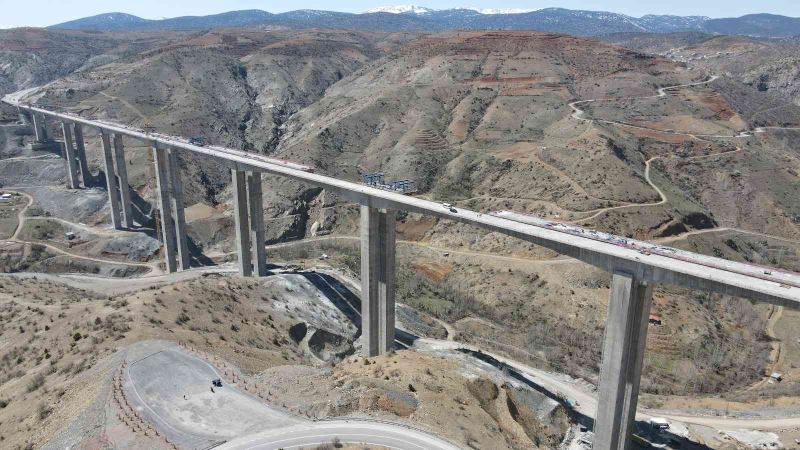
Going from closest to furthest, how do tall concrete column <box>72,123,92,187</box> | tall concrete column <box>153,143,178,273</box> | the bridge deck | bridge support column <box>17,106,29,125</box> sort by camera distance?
the bridge deck
tall concrete column <box>153,143,178,273</box>
tall concrete column <box>72,123,92,187</box>
bridge support column <box>17,106,29,125</box>

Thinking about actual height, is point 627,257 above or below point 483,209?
above

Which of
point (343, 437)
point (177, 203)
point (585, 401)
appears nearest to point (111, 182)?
point (177, 203)

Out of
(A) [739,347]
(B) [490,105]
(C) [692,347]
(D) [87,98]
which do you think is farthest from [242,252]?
(D) [87,98]

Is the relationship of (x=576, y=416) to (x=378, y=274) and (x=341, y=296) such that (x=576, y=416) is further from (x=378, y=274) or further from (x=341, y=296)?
(x=341, y=296)

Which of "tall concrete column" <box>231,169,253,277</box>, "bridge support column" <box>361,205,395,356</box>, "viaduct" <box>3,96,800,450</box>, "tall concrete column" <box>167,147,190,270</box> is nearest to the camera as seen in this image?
"viaduct" <box>3,96,800,450</box>

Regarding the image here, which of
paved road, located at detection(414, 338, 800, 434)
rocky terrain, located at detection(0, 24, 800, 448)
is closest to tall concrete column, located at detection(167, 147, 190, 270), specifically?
rocky terrain, located at detection(0, 24, 800, 448)

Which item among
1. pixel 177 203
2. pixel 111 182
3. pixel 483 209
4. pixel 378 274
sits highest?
pixel 378 274

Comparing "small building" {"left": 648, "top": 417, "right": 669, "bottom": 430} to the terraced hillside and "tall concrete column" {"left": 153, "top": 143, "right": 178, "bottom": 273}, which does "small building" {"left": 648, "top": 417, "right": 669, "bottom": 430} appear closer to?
the terraced hillside
